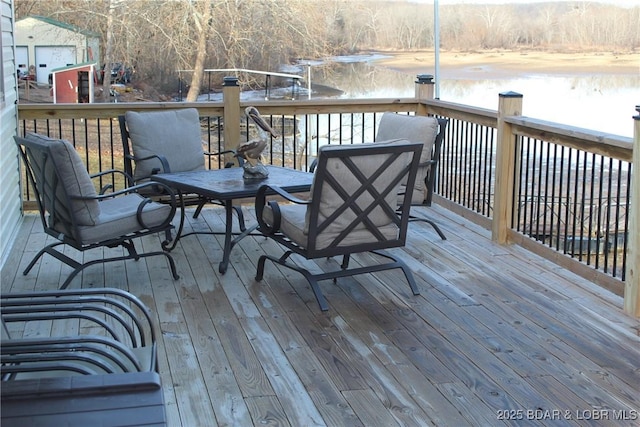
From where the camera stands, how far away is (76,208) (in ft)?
14.7

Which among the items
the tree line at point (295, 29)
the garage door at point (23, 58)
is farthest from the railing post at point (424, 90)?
the garage door at point (23, 58)

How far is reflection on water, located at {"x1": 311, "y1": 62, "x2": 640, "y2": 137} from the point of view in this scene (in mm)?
12062

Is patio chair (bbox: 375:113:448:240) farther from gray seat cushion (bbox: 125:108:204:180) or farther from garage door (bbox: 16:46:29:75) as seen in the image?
garage door (bbox: 16:46:29:75)

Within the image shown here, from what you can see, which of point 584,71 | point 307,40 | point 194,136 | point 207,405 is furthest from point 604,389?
point 307,40

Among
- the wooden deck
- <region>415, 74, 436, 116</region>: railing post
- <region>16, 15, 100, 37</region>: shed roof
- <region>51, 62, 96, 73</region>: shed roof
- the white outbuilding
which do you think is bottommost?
the wooden deck

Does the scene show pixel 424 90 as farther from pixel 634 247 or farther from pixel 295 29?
pixel 295 29

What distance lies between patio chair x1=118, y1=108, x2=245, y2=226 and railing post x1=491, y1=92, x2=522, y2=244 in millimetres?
1865

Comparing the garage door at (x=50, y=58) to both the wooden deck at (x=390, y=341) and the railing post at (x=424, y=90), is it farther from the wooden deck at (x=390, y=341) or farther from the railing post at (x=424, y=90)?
the wooden deck at (x=390, y=341)

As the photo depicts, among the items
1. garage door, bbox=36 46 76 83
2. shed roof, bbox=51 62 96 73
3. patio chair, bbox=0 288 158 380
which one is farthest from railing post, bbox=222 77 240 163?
shed roof, bbox=51 62 96 73

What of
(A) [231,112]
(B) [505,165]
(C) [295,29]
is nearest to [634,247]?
(B) [505,165]

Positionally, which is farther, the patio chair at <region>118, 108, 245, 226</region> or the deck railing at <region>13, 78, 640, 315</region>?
the patio chair at <region>118, 108, 245, 226</region>

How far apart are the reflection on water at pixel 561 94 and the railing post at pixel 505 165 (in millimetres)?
6489

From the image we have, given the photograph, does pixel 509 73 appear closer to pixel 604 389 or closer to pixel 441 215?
pixel 441 215

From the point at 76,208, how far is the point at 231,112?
2.43m
